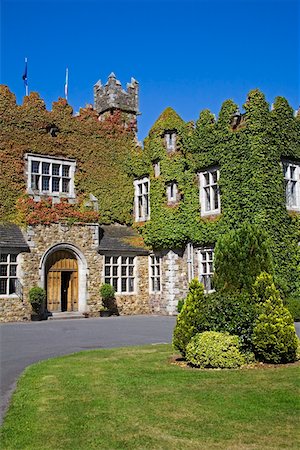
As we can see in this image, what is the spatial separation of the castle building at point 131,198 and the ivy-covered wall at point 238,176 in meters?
0.06

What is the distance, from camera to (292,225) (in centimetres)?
2291

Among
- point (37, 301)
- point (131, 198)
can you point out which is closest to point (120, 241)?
point (131, 198)

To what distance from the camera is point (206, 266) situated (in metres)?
24.7

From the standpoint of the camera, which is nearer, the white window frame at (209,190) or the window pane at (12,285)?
the window pane at (12,285)

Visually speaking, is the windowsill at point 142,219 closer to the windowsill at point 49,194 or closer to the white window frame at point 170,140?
the windowsill at point 49,194

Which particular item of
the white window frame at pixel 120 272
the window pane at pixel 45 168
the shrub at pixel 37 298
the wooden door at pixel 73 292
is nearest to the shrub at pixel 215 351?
the shrub at pixel 37 298

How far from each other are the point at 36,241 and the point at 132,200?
7410 millimetres

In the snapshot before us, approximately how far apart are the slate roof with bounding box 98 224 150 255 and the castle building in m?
0.08

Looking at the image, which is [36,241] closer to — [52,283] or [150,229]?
[52,283]

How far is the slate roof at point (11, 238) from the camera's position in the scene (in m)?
22.8

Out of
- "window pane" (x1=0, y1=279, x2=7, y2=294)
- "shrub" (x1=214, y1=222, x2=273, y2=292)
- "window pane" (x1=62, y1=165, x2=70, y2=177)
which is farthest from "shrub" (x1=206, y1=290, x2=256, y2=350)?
"window pane" (x1=62, y1=165, x2=70, y2=177)

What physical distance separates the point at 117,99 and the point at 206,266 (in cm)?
1267

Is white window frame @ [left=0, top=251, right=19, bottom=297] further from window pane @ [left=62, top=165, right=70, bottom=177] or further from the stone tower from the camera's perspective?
the stone tower

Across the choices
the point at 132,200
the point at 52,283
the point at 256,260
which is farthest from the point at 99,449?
the point at 132,200
